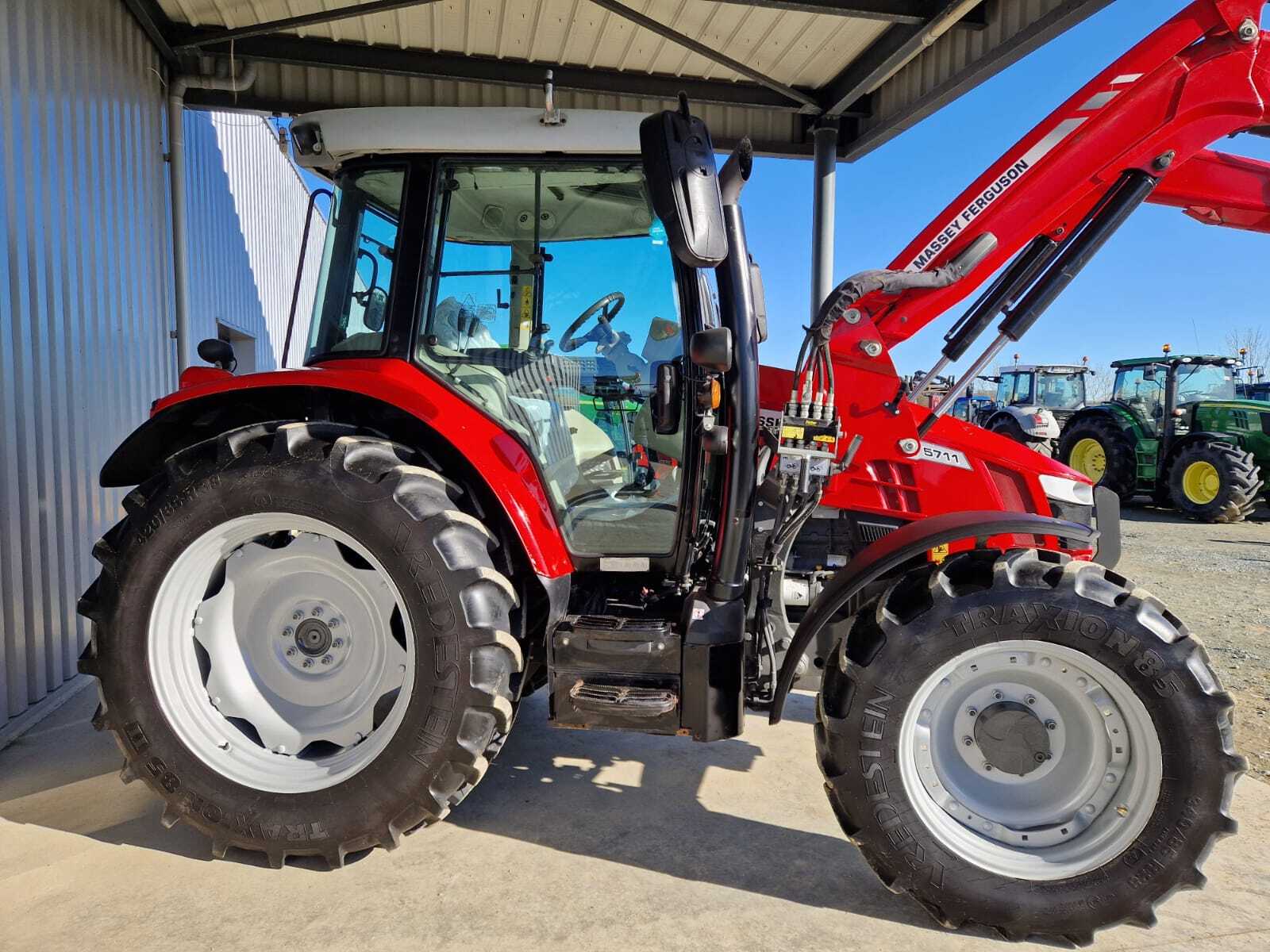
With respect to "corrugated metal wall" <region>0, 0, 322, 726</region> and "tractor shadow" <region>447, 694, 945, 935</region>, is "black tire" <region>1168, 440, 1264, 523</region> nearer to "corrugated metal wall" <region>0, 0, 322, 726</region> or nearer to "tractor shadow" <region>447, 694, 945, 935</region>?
"tractor shadow" <region>447, 694, 945, 935</region>

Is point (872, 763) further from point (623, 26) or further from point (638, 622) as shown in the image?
point (623, 26)

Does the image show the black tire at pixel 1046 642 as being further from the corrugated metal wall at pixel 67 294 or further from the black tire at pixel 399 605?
the corrugated metal wall at pixel 67 294

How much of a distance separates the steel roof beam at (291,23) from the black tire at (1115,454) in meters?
10.5

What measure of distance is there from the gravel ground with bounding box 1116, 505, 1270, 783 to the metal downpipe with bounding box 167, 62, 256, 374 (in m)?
5.98

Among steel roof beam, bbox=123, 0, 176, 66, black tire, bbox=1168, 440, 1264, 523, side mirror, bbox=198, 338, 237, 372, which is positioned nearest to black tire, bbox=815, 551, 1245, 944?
side mirror, bbox=198, 338, 237, 372

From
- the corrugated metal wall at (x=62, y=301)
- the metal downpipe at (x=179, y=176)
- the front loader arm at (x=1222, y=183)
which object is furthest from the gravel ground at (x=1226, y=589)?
the metal downpipe at (x=179, y=176)

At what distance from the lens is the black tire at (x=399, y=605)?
2.17m

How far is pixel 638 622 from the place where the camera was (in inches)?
93.7

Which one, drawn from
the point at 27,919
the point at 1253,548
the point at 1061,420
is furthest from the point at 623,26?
the point at 1061,420

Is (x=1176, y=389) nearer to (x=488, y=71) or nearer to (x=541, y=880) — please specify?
(x=488, y=71)

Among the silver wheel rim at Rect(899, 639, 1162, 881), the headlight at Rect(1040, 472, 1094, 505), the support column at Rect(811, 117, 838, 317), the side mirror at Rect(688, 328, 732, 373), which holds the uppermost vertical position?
the support column at Rect(811, 117, 838, 317)

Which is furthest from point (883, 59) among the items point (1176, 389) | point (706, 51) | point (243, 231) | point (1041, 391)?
point (1041, 391)

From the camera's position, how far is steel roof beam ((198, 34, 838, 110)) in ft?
15.7

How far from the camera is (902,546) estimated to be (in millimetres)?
2162
